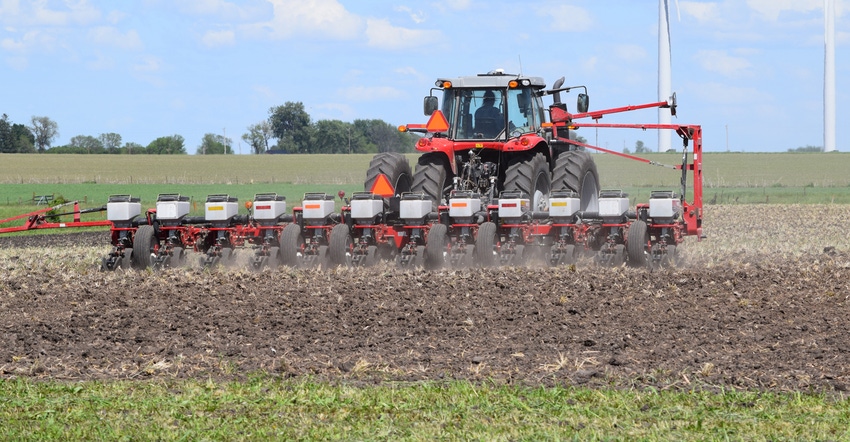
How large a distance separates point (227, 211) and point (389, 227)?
7.20 feet

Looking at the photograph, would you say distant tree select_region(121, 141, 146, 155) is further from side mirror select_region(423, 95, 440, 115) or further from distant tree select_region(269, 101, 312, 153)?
side mirror select_region(423, 95, 440, 115)

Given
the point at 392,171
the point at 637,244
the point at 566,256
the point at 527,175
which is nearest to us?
the point at 637,244

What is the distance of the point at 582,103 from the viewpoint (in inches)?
585

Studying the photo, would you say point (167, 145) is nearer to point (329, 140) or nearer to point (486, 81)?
point (329, 140)

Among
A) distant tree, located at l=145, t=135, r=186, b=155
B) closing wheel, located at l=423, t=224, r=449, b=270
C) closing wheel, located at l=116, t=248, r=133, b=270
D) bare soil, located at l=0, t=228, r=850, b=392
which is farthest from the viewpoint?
distant tree, located at l=145, t=135, r=186, b=155

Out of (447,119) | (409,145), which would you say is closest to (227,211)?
(447,119)

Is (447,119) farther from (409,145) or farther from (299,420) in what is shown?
(409,145)

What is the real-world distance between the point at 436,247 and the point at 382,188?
5.71 feet

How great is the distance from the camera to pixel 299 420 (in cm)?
618

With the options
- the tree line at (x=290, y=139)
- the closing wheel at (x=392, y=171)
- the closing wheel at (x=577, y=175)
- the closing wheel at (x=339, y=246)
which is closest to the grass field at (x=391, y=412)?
the closing wheel at (x=339, y=246)

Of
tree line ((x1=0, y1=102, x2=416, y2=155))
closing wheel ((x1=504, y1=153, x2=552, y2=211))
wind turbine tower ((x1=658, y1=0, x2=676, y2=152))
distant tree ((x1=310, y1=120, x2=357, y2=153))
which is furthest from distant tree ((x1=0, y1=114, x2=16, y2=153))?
closing wheel ((x1=504, y1=153, x2=552, y2=211))

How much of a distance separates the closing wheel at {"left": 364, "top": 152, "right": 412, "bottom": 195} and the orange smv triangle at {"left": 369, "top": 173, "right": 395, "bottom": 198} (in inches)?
4.7

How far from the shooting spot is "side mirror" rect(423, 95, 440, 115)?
15.2 m

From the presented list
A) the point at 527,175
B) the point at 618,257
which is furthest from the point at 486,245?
the point at 618,257
